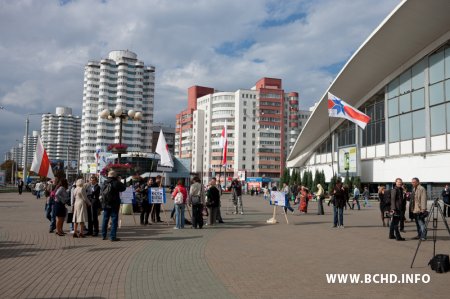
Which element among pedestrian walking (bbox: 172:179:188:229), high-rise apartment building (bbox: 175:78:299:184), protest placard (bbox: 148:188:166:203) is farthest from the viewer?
high-rise apartment building (bbox: 175:78:299:184)

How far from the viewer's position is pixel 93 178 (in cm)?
Result: 1226

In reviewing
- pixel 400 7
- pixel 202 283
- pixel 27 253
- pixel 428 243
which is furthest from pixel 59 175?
pixel 400 7

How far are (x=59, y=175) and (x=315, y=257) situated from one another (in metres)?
7.74

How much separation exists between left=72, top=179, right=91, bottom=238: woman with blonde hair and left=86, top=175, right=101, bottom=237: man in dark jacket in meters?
0.41

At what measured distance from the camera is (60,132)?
584 feet

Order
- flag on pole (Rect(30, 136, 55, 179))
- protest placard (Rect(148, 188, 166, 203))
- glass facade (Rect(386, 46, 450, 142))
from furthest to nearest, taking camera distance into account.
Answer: glass facade (Rect(386, 46, 450, 142)), flag on pole (Rect(30, 136, 55, 179)), protest placard (Rect(148, 188, 166, 203))

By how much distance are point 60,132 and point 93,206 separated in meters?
179

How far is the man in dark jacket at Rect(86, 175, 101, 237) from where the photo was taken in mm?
11844

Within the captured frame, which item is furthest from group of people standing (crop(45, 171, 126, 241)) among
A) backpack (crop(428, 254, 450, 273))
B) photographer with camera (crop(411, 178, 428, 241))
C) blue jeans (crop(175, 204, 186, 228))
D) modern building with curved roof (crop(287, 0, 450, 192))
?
modern building with curved roof (crop(287, 0, 450, 192))

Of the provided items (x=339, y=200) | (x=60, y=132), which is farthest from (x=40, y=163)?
(x=60, y=132)

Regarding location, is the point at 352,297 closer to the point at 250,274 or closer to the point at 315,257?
the point at 250,274

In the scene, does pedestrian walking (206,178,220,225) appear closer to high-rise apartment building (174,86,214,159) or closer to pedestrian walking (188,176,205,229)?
pedestrian walking (188,176,205,229)

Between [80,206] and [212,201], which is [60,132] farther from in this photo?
[80,206]

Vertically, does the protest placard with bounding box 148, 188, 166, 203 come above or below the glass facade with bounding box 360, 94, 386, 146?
below
